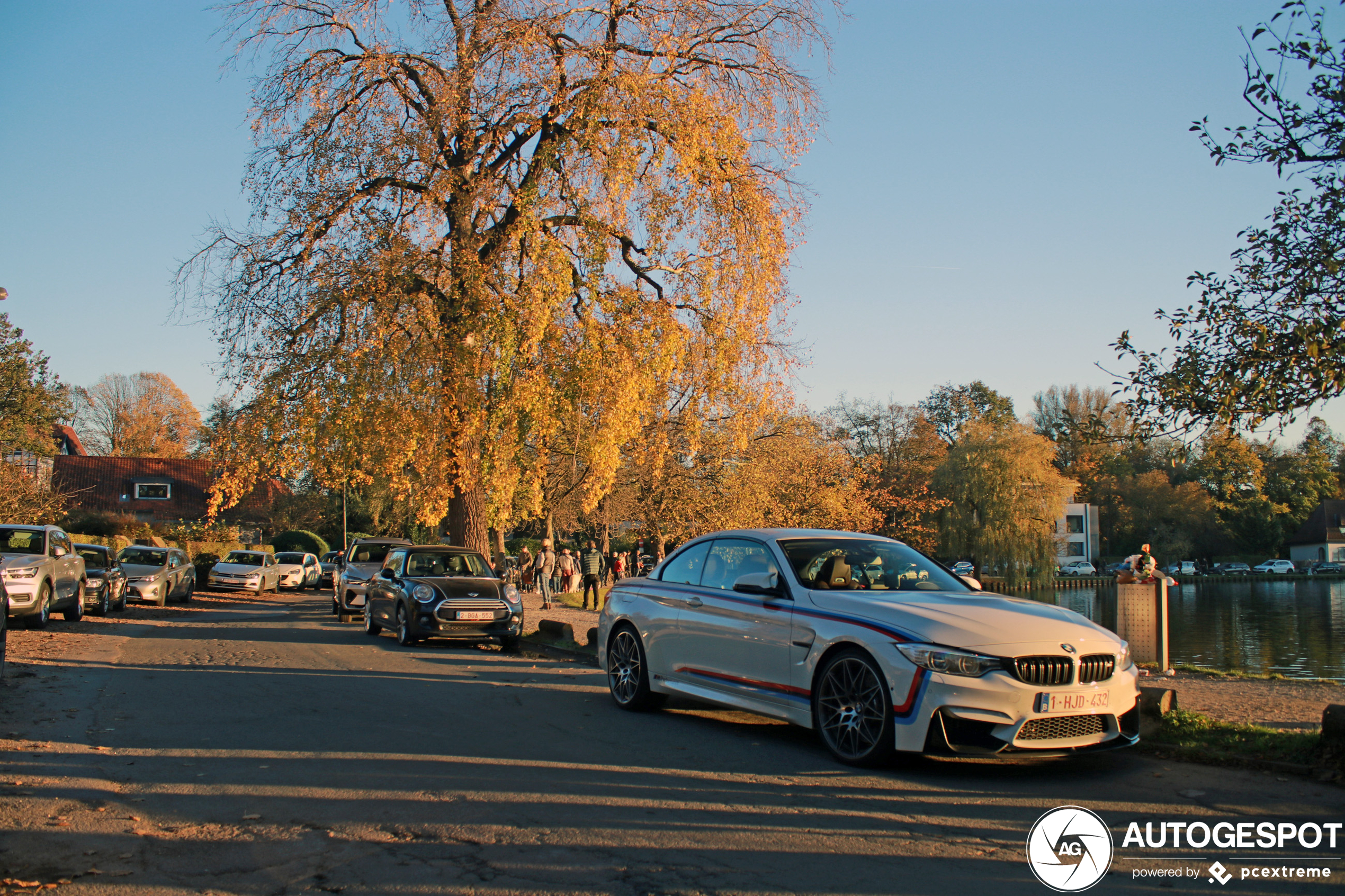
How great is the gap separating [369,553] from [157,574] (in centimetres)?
831

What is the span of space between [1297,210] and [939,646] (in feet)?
14.1

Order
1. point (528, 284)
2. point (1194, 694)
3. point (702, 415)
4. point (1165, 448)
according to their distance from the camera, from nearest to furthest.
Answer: point (1165, 448), point (1194, 694), point (528, 284), point (702, 415)

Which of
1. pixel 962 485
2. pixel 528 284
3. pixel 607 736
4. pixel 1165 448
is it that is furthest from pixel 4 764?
pixel 962 485

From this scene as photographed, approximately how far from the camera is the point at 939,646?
6.53 metres

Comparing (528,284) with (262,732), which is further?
(528,284)

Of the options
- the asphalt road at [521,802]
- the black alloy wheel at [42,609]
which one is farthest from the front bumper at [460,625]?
the black alloy wheel at [42,609]

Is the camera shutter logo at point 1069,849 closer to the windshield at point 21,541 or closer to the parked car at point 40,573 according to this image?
the parked car at point 40,573

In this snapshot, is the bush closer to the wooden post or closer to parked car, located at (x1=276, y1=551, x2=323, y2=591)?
parked car, located at (x1=276, y1=551, x2=323, y2=591)

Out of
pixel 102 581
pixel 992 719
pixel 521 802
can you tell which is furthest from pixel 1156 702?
pixel 102 581

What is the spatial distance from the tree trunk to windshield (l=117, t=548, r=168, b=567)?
1242 cm

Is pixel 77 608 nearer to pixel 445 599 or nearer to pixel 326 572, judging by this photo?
pixel 445 599

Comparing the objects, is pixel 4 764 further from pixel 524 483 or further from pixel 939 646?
pixel 524 483

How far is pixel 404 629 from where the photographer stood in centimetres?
1625

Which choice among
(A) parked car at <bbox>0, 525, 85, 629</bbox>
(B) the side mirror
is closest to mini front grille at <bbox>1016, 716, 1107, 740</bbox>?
(B) the side mirror
